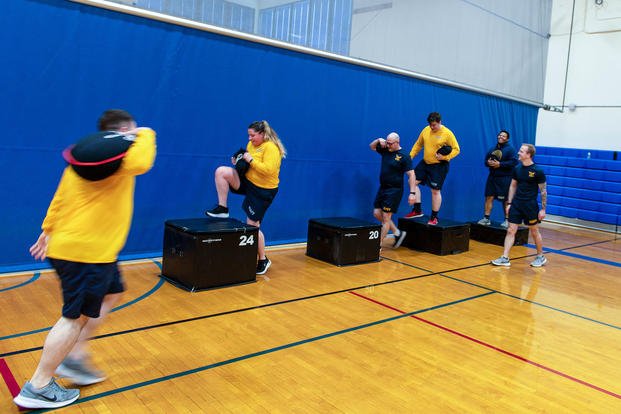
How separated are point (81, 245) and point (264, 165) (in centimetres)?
281

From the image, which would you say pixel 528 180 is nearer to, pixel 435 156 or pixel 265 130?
pixel 435 156

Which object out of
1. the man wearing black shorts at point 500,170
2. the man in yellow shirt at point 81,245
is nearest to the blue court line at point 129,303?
the man in yellow shirt at point 81,245

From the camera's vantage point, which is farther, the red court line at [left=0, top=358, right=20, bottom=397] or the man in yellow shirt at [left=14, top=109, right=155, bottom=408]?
the red court line at [left=0, top=358, right=20, bottom=397]

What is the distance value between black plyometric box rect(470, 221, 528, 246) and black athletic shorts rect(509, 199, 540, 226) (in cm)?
162

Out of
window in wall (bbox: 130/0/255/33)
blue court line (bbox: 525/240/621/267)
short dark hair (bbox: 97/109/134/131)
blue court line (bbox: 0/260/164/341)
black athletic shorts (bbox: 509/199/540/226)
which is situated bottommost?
blue court line (bbox: 0/260/164/341)

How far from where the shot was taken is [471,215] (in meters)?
9.79

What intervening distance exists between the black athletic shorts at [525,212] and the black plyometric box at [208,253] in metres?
3.45

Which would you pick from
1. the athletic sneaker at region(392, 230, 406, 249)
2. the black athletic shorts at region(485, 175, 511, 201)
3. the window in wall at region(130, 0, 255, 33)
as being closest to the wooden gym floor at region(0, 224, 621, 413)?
the athletic sneaker at region(392, 230, 406, 249)

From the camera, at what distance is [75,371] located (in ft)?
9.00

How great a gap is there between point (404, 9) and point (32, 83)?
5.70 m

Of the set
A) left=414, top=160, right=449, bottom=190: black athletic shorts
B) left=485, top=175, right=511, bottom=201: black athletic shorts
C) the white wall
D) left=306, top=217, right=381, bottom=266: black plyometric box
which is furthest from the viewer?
the white wall

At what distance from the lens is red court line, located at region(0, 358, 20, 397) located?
104 inches

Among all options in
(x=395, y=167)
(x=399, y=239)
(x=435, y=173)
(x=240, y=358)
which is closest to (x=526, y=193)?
(x=435, y=173)

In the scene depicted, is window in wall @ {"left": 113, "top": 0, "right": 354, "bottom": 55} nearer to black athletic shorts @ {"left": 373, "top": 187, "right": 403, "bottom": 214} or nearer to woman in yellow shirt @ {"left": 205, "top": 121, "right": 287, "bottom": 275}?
woman in yellow shirt @ {"left": 205, "top": 121, "right": 287, "bottom": 275}
